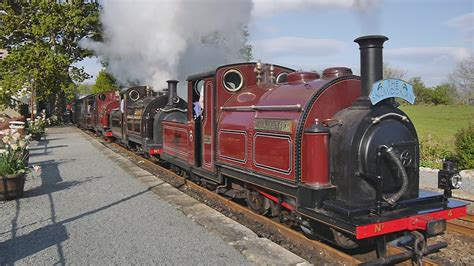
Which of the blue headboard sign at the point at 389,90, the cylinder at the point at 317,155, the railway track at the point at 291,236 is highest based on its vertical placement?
the blue headboard sign at the point at 389,90

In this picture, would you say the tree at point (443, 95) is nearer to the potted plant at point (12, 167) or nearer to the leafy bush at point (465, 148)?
the leafy bush at point (465, 148)

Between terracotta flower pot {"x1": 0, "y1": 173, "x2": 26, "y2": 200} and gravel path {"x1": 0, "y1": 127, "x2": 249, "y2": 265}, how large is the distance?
0.61 ft

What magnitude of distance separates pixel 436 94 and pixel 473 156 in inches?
1241

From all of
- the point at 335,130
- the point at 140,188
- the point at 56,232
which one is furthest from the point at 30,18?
the point at 335,130

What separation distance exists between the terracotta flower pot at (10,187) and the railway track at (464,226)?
7.26 meters

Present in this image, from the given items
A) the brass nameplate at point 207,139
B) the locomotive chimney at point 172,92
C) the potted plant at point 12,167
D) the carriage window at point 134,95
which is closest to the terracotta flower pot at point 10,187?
the potted plant at point 12,167

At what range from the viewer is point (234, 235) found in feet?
17.9

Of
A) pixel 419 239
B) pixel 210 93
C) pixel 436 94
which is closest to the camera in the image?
pixel 419 239

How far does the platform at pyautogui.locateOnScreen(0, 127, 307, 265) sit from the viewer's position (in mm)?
4680

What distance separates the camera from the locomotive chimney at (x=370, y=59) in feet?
15.3

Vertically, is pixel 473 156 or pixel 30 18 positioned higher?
pixel 30 18

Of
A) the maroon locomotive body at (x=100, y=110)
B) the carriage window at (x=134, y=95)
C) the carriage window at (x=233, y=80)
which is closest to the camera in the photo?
the carriage window at (x=233, y=80)

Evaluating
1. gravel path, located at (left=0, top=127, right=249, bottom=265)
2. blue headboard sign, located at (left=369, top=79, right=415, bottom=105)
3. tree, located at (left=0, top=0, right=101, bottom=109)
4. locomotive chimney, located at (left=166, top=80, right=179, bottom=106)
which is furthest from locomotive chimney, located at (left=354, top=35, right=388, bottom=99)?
tree, located at (left=0, top=0, right=101, bottom=109)

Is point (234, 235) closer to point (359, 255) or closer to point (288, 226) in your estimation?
point (288, 226)
